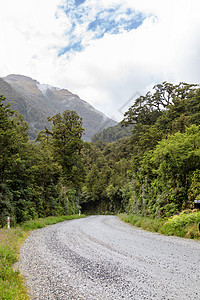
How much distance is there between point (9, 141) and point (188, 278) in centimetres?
1163

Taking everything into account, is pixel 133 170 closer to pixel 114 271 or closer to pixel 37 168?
pixel 37 168

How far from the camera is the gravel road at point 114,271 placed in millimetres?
3737

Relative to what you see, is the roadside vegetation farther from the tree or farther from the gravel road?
the gravel road

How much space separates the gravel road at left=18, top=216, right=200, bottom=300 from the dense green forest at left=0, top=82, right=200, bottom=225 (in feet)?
19.4

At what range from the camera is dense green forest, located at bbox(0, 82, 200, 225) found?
12.9 meters

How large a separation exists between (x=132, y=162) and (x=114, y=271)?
2122cm

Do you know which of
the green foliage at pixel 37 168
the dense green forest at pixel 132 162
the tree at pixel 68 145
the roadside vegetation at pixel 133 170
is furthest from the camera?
the tree at pixel 68 145

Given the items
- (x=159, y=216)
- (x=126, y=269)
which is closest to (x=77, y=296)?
(x=126, y=269)

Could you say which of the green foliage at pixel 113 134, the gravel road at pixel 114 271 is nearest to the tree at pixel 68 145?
the gravel road at pixel 114 271

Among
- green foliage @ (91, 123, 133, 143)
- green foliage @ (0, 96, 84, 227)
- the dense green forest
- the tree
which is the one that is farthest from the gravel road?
green foliage @ (91, 123, 133, 143)

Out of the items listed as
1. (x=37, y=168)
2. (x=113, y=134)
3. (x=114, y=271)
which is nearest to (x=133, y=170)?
(x=37, y=168)

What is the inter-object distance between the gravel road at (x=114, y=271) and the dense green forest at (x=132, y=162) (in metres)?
5.91

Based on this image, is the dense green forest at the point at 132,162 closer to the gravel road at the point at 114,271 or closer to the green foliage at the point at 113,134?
the gravel road at the point at 114,271

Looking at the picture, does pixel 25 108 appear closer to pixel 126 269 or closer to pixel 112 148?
pixel 112 148
